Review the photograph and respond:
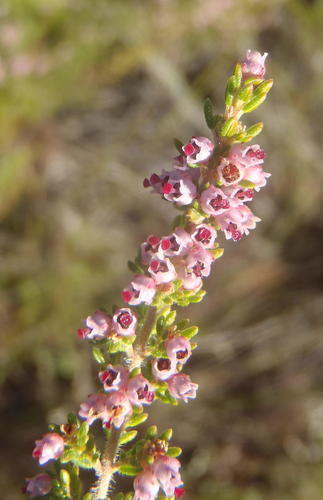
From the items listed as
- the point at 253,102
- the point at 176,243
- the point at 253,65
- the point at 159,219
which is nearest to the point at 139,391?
the point at 176,243

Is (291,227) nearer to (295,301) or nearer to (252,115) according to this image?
(295,301)

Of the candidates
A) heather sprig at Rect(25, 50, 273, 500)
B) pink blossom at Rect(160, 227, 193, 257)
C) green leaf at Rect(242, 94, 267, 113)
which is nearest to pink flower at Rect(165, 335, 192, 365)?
heather sprig at Rect(25, 50, 273, 500)

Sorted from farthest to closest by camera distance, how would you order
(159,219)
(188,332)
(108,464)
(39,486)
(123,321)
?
(159,219)
(39,486)
(108,464)
(188,332)
(123,321)

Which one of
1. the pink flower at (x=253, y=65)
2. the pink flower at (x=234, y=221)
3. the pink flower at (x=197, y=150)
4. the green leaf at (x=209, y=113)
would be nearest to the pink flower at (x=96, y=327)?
the pink flower at (x=234, y=221)

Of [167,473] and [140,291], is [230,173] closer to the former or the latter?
[140,291]

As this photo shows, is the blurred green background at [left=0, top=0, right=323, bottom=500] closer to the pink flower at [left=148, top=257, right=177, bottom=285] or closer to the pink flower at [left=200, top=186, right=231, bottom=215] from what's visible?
the pink flower at [left=148, top=257, right=177, bottom=285]

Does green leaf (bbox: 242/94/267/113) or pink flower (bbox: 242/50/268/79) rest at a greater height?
pink flower (bbox: 242/50/268/79)

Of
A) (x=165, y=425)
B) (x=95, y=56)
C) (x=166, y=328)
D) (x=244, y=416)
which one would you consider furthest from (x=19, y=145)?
(x=166, y=328)
